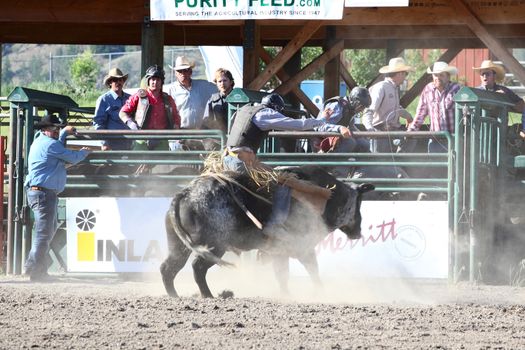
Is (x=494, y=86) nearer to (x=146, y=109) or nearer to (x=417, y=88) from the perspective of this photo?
(x=417, y=88)

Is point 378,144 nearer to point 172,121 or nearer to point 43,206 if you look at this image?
point 172,121

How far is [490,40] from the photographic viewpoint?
41.8 feet

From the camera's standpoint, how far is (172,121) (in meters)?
11.9

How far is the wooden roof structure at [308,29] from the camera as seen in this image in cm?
1308

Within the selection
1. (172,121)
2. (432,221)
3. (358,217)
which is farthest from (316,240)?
(172,121)

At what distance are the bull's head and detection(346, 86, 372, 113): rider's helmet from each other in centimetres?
138

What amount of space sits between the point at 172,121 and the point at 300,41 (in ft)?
7.38

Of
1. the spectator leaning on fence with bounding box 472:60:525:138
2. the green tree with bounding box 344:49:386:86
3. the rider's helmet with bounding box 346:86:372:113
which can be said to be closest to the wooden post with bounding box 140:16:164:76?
the rider's helmet with bounding box 346:86:372:113

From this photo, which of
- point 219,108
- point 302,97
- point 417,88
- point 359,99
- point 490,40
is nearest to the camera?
point 359,99

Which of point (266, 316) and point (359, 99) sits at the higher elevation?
point (359, 99)

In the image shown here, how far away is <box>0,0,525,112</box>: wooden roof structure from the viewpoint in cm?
1308

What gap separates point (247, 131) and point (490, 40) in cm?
430

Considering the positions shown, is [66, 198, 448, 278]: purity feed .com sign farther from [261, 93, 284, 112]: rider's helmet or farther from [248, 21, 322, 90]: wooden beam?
[248, 21, 322, 90]: wooden beam

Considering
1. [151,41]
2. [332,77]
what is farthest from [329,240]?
[332,77]
